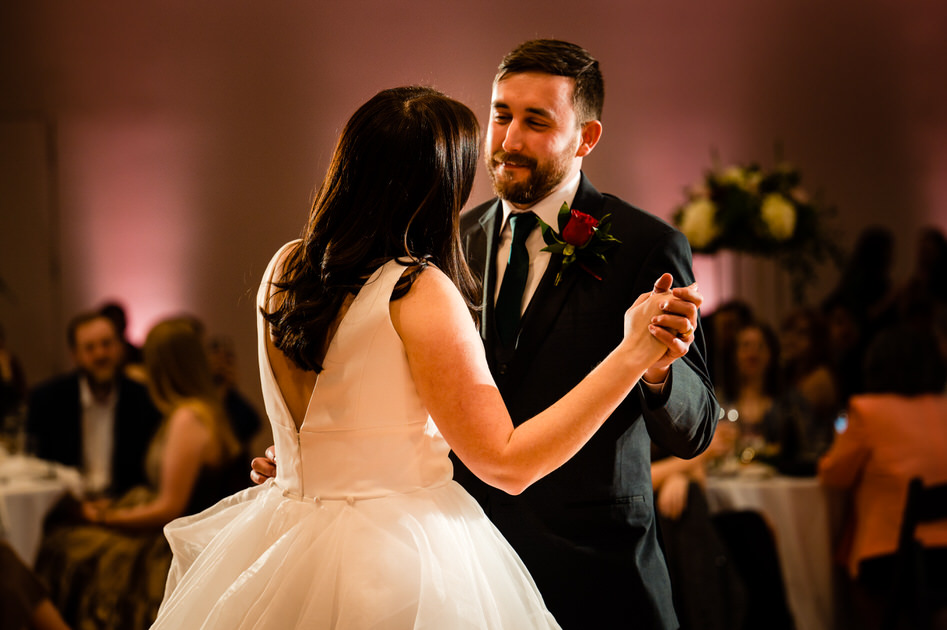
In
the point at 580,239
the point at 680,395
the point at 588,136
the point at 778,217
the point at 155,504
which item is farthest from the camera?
the point at 778,217

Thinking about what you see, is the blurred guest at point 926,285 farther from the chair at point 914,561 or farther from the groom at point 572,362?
the groom at point 572,362

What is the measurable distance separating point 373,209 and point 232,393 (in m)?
3.66

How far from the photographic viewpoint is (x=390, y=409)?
143 centimetres

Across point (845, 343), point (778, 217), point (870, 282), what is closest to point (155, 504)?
point (778, 217)

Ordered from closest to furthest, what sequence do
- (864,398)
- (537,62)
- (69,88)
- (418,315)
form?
(418,315), (537,62), (864,398), (69,88)

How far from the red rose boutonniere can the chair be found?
1974mm

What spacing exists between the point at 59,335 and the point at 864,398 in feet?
13.1

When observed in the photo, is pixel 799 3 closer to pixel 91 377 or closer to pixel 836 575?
pixel 836 575

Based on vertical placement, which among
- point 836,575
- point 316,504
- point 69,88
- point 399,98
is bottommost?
point 836,575

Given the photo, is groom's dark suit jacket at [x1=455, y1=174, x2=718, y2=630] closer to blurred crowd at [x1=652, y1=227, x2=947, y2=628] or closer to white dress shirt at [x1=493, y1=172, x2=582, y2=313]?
white dress shirt at [x1=493, y1=172, x2=582, y2=313]

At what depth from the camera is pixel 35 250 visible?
186 inches

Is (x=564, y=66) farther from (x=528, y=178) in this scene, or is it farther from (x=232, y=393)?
(x=232, y=393)

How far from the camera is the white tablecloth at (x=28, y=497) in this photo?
372 cm

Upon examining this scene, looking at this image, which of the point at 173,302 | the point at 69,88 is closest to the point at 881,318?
→ the point at 173,302
